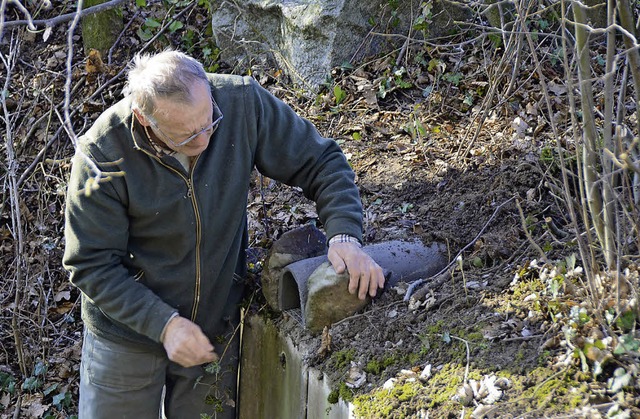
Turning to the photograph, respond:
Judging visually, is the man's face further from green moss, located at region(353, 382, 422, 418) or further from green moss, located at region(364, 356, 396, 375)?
green moss, located at region(353, 382, 422, 418)

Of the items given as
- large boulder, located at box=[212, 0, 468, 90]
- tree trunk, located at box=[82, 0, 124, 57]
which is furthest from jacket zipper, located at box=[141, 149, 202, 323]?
tree trunk, located at box=[82, 0, 124, 57]

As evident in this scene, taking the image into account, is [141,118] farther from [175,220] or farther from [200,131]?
[175,220]

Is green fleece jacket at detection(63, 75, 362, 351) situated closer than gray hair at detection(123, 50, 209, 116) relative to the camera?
No

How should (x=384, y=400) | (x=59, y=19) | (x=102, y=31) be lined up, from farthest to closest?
(x=102, y=31), (x=384, y=400), (x=59, y=19)

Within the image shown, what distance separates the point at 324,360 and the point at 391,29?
12.4ft

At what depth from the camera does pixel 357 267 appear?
3979 millimetres

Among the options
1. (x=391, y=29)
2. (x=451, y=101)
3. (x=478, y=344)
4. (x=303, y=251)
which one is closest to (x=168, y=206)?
(x=303, y=251)

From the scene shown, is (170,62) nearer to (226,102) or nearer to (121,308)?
(226,102)

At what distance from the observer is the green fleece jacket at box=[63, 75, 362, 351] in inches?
153

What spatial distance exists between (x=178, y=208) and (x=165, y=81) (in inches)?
27.4

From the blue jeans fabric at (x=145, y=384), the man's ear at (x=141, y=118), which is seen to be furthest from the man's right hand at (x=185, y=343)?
the man's ear at (x=141, y=118)

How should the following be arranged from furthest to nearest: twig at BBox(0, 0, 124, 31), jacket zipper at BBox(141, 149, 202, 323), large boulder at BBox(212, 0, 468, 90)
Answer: large boulder at BBox(212, 0, 468, 90) < jacket zipper at BBox(141, 149, 202, 323) < twig at BBox(0, 0, 124, 31)

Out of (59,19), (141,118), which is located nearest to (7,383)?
(141,118)

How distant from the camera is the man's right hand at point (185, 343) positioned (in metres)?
3.82
